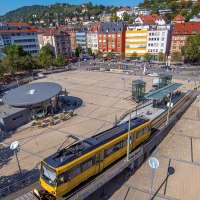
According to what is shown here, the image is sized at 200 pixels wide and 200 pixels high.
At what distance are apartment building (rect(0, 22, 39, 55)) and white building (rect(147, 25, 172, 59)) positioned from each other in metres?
52.6

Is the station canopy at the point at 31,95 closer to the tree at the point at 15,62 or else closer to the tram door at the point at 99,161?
the tram door at the point at 99,161

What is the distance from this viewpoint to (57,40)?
293 ft

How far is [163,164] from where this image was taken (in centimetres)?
1978

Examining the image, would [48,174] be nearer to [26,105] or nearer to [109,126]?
[109,126]

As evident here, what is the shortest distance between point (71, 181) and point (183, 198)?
975 centimetres

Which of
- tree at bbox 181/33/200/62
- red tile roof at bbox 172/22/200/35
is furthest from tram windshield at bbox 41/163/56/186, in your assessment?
red tile roof at bbox 172/22/200/35

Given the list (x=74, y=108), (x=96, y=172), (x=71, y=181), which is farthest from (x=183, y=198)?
(x=74, y=108)

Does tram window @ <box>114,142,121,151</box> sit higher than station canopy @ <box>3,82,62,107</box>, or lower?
higher

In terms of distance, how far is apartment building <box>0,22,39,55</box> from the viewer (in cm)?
7900

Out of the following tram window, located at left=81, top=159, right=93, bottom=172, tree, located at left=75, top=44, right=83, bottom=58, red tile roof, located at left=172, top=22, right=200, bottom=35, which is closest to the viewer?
tram window, located at left=81, top=159, right=93, bottom=172

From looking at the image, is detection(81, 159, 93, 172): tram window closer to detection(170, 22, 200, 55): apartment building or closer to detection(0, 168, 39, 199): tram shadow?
detection(0, 168, 39, 199): tram shadow

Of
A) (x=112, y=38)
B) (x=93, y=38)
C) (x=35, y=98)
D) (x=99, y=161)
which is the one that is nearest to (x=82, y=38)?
(x=93, y=38)

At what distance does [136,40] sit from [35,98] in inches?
2610

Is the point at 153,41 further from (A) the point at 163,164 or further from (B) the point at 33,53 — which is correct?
(A) the point at 163,164
